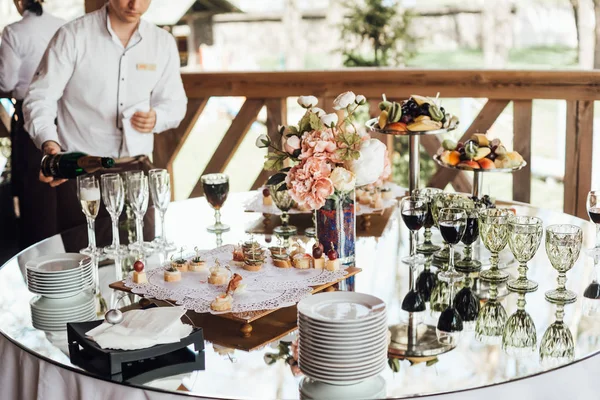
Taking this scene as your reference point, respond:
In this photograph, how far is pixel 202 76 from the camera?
3.95m

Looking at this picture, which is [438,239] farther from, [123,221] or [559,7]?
[559,7]

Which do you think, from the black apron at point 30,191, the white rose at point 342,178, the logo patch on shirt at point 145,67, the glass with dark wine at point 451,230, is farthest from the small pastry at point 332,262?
the black apron at point 30,191

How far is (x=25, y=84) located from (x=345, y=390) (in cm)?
340

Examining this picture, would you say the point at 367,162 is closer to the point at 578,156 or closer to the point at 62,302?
the point at 62,302

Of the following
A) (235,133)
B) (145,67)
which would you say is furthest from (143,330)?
(235,133)

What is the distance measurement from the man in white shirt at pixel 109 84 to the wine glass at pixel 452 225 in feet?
5.01

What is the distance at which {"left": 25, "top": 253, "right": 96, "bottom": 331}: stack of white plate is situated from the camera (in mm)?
1741

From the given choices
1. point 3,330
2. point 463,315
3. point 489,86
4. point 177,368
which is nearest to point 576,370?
point 463,315

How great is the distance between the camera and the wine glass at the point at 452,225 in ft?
6.21

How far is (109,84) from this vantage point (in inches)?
→ 126

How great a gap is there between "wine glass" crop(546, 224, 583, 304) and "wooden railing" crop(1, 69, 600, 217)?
1779 mm

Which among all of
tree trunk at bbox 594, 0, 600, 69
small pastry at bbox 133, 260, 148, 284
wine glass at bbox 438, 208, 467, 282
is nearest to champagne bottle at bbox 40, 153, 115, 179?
small pastry at bbox 133, 260, 148, 284

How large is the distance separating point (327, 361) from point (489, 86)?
2.42 meters

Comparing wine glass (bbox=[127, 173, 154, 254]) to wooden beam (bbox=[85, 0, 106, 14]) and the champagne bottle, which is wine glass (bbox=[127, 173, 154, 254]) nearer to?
the champagne bottle
